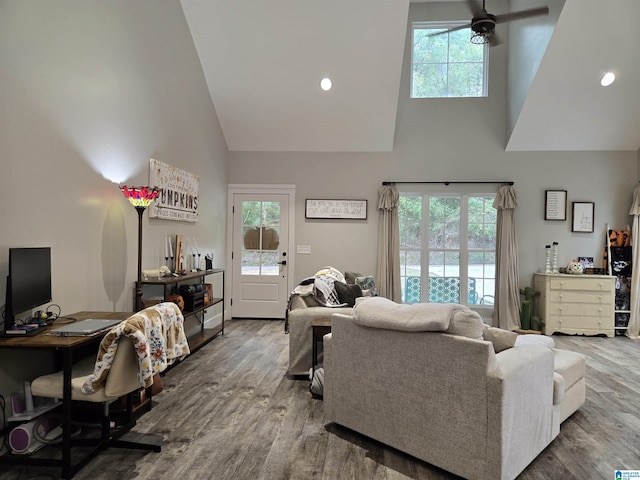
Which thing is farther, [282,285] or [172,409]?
[282,285]

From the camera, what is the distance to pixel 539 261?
20.2ft

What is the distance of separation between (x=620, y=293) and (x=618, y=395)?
304cm

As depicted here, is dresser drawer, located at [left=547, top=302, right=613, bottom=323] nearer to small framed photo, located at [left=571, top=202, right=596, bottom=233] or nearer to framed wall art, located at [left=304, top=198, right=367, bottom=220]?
small framed photo, located at [left=571, top=202, right=596, bottom=233]

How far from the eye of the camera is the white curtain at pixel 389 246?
6.20 metres

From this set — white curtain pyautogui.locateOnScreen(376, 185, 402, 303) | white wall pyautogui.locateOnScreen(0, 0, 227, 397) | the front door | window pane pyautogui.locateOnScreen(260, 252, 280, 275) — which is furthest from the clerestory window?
white wall pyautogui.locateOnScreen(0, 0, 227, 397)

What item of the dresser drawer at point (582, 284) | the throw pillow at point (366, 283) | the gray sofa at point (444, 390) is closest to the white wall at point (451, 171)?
the dresser drawer at point (582, 284)

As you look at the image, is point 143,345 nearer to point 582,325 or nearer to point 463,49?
point 582,325

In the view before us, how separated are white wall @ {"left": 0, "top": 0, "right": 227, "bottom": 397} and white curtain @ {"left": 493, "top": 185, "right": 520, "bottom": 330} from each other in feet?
14.8

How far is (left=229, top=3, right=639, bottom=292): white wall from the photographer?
6.10 m

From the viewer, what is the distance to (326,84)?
5.54 m

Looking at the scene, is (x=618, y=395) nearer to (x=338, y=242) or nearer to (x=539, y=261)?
(x=539, y=261)

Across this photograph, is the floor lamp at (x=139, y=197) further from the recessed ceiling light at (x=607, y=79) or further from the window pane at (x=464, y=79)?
the recessed ceiling light at (x=607, y=79)

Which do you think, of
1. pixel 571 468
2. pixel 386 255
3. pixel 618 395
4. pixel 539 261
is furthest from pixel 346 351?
pixel 539 261

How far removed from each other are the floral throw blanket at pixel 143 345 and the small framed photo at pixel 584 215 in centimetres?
604
